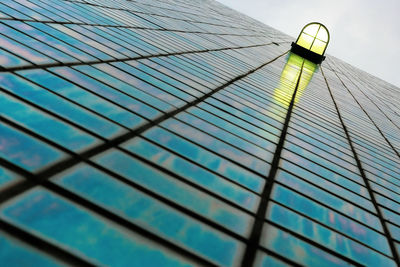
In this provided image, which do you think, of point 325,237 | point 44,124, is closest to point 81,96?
point 44,124

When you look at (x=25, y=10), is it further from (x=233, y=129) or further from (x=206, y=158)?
(x=206, y=158)

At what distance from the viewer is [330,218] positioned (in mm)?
2092

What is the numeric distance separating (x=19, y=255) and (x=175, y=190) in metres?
0.76

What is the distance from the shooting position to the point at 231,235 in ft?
5.07

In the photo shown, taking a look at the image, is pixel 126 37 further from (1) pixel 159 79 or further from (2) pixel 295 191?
(2) pixel 295 191

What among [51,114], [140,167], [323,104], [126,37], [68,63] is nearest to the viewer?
[140,167]

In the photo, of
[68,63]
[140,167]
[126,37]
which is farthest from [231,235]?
[126,37]

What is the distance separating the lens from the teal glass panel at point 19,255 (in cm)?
102

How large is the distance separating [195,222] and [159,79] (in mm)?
1849

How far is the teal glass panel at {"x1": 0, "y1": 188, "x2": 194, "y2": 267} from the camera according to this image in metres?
1.16

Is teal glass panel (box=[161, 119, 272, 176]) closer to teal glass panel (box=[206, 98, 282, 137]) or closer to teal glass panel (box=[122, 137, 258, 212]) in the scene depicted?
teal glass panel (box=[122, 137, 258, 212])

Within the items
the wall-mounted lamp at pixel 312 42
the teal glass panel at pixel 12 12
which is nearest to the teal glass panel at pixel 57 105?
the teal glass panel at pixel 12 12

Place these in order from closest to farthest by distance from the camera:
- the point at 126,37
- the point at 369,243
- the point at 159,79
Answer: the point at 369,243 < the point at 159,79 < the point at 126,37

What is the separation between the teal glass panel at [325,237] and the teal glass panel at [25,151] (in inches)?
40.7
